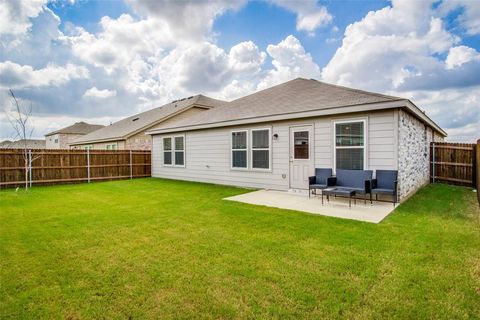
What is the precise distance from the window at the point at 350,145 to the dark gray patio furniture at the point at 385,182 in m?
0.55

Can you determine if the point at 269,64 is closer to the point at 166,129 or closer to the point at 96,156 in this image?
the point at 166,129

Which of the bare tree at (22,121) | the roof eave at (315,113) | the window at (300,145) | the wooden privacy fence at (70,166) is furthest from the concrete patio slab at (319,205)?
the bare tree at (22,121)

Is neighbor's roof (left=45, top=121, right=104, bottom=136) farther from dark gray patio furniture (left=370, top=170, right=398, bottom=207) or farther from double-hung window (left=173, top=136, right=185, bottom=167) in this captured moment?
dark gray patio furniture (left=370, top=170, right=398, bottom=207)

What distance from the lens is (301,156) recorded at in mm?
8680

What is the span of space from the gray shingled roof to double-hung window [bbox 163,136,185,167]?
80 cm

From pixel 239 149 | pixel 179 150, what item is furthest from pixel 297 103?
pixel 179 150

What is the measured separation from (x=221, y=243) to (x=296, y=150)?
17.8ft

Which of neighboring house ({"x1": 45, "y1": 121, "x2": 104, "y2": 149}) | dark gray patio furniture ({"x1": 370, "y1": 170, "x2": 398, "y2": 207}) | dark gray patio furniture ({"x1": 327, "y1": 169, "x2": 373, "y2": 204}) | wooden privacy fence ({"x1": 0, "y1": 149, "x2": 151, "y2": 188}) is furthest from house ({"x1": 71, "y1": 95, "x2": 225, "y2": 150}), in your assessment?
dark gray patio furniture ({"x1": 370, "y1": 170, "x2": 398, "y2": 207})

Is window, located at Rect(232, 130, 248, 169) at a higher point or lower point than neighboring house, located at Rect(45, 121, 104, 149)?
lower

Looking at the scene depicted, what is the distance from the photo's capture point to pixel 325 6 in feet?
33.5

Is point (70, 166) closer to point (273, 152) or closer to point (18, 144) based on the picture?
point (273, 152)

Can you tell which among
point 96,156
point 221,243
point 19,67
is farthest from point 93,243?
point 19,67

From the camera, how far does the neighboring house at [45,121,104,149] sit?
33.7 m

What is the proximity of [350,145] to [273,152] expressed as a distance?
271cm
